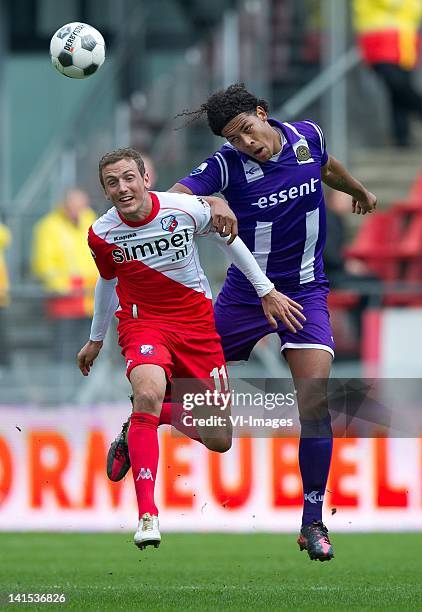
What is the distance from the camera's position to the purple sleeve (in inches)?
336

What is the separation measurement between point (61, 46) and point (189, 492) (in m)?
3.71

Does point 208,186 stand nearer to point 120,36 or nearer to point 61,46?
point 61,46

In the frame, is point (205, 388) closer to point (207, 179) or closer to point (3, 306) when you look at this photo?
point (207, 179)

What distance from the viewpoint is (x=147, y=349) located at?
27.0ft

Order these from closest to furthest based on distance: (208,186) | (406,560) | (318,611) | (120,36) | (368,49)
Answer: (318,611), (208,186), (406,560), (368,49), (120,36)

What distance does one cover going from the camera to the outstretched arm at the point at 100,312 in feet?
28.1

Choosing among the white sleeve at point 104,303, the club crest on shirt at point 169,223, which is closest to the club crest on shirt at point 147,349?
the white sleeve at point 104,303

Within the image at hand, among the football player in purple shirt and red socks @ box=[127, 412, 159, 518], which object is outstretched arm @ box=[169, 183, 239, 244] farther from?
red socks @ box=[127, 412, 159, 518]

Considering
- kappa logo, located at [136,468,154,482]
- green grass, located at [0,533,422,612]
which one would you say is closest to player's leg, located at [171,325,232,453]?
kappa logo, located at [136,468,154,482]

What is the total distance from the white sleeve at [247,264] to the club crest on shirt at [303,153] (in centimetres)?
64

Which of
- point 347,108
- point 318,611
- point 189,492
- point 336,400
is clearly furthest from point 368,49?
point 318,611

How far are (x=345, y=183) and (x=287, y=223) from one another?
0.55m

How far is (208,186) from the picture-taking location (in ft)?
28.0

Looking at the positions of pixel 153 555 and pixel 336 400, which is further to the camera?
pixel 153 555
